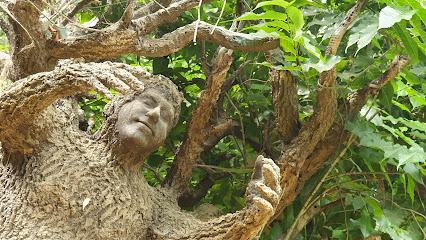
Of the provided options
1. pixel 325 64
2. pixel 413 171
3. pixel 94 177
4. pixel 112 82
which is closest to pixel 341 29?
pixel 325 64

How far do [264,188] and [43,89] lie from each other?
2.18ft

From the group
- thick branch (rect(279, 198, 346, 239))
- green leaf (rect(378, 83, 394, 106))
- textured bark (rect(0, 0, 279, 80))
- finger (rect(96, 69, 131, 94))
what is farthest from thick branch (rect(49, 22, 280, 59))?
thick branch (rect(279, 198, 346, 239))

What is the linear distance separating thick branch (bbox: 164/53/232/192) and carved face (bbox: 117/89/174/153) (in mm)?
176

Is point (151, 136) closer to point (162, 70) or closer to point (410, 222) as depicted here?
point (162, 70)

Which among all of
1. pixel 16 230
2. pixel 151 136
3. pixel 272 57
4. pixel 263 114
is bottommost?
pixel 263 114

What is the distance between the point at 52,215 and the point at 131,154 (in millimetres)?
317

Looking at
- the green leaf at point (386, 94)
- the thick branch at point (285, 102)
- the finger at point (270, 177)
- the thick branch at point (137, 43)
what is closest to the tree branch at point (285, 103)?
the thick branch at point (285, 102)

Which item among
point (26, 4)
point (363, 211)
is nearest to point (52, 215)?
point (26, 4)

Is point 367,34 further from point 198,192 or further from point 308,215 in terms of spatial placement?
point 198,192

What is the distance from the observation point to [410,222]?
5.96 ft

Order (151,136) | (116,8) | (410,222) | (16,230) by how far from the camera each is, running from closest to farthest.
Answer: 1. (16,230)
2. (151,136)
3. (410,222)
4. (116,8)

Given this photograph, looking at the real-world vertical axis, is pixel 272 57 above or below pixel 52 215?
above

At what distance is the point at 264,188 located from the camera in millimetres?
1185

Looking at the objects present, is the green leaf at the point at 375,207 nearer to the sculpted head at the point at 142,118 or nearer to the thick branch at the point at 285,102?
the thick branch at the point at 285,102
